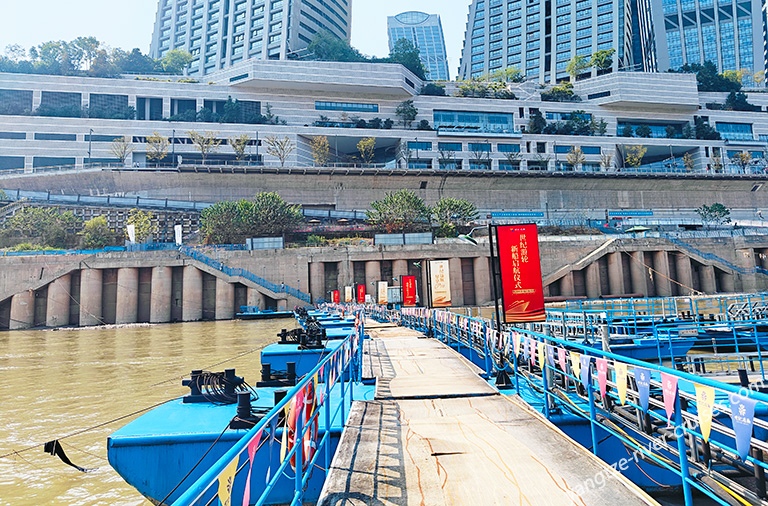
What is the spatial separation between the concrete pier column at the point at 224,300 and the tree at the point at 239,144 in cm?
3112

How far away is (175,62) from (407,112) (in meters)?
56.4

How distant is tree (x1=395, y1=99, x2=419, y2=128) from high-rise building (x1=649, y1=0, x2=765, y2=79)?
100 meters

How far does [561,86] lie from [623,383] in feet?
323

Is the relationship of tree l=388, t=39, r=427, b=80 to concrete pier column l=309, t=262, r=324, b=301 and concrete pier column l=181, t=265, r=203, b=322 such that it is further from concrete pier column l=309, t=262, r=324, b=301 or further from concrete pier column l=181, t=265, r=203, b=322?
concrete pier column l=181, t=265, r=203, b=322

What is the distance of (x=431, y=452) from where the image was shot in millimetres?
5195

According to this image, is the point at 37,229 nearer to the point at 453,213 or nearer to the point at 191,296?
the point at 191,296

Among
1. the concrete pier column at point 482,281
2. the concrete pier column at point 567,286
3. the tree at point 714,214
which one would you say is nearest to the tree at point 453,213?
the concrete pier column at point 482,281

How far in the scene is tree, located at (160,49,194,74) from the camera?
328 feet

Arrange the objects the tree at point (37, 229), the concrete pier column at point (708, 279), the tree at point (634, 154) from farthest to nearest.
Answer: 1. the tree at point (634, 154)
2. the tree at point (37, 229)
3. the concrete pier column at point (708, 279)

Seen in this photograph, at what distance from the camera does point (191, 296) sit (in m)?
42.4

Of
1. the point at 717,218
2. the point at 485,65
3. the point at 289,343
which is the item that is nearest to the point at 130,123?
the point at 289,343

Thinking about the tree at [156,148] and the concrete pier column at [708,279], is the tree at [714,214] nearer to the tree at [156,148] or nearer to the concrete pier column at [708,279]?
the concrete pier column at [708,279]

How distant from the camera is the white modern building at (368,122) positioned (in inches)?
2744

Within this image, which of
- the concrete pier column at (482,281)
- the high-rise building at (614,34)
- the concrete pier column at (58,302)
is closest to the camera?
the concrete pier column at (58,302)
